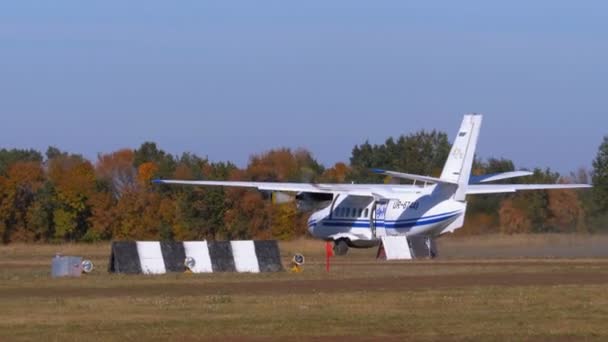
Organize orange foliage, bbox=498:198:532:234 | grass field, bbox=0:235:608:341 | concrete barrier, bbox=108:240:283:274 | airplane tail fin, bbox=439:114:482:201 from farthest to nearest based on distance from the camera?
orange foliage, bbox=498:198:532:234, airplane tail fin, bbox=439:114:482:201, concrete barrier, bbox=108:240:283:274, grass field, bbox=0:235:608:341

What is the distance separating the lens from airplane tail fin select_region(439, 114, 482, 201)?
5212 cm

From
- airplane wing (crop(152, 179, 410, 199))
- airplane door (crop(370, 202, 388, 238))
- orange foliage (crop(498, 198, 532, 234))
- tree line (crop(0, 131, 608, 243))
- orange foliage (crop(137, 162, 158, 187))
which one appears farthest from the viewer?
orange foliage (crop(137, 162, 158, 187))

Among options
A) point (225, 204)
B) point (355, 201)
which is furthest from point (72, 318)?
point (225, 204)

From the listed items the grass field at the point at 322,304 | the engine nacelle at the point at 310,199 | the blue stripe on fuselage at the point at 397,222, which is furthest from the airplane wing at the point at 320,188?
the grass field at the point at 322,304

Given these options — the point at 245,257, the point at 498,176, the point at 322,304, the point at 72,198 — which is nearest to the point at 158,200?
the point at 72,198

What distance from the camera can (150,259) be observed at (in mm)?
37500

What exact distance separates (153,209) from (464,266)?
1530 inches

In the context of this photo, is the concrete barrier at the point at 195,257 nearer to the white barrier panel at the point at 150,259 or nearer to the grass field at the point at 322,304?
the white barrier panel at the point at 150,259

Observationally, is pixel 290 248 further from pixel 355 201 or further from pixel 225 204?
pixel 225 204

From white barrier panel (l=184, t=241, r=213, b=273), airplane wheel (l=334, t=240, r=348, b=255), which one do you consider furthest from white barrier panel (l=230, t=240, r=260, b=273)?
airplane wheel (l=334, t=240, r=348, b=255)

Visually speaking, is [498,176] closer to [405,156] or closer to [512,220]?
[512,220]

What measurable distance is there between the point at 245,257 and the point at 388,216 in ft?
57.6

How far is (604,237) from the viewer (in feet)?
182

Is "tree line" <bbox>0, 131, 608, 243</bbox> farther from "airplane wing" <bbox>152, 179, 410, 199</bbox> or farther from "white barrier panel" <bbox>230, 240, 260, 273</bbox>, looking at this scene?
"white barrier panel" <bbox>230, 240, 260, 273</bbox>
